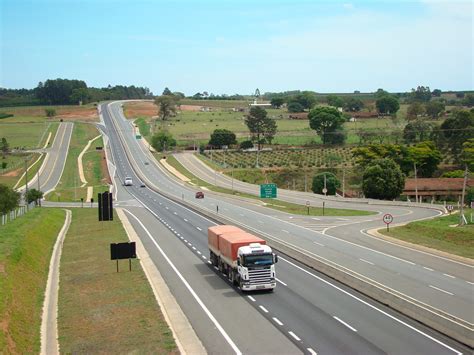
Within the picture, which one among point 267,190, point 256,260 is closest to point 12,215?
point 267,190

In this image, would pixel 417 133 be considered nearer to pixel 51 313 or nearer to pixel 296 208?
pixel 296 208

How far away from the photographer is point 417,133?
6220 inches

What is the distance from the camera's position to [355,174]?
416ft

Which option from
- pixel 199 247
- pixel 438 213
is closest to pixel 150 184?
pixel 438 213

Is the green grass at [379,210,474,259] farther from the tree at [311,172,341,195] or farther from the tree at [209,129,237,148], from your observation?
the tree at [209,129,237,148]

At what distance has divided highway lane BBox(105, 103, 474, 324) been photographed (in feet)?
98.1

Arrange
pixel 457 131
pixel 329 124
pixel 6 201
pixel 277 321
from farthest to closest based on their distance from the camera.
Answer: pixel 329 124 < pixel 457 131 < pixel 6 201 < pixel 277 321

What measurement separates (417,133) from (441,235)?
369 ft

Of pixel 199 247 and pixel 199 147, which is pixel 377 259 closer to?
pixel 199 247

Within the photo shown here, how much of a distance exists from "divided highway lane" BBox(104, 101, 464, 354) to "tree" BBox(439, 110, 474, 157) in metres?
111

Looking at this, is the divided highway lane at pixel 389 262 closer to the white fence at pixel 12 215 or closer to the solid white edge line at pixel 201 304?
the solid white edge line at pixel 201 304

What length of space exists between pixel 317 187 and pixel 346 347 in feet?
302

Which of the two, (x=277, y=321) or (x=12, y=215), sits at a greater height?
(x=277, y=321)

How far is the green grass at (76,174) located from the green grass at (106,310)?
6126cm
